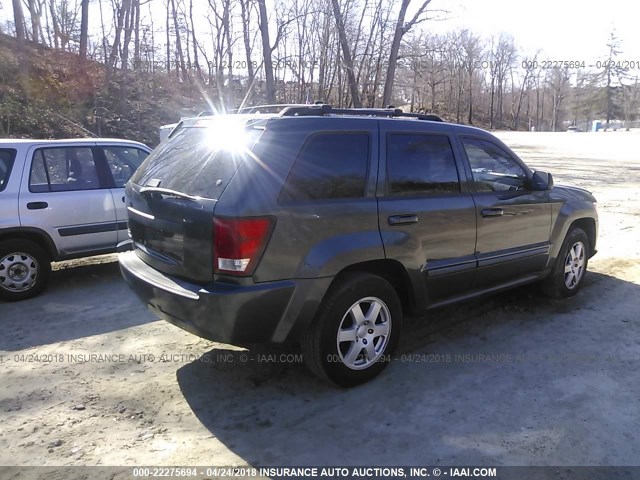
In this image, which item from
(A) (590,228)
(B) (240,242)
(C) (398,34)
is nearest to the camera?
(B) (240,242)

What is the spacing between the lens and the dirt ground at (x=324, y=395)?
289 centimetres

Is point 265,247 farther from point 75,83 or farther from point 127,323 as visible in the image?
point 75,83

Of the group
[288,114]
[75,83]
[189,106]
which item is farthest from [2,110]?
[288,114]

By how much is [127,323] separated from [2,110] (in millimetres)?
17742

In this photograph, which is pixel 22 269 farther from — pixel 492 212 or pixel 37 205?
pixel 492 212

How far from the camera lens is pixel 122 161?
6426 mm

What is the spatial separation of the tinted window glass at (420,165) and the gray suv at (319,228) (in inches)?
0.4

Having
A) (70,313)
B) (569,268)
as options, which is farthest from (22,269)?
(569,268)

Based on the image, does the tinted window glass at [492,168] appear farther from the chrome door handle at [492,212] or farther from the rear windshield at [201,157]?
the rear windshield at [201,157]

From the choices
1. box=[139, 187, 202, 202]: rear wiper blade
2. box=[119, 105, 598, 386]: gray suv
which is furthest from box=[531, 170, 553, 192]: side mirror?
box=[139, 187, 202, 202]: rear wiper blade

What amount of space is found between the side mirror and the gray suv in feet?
1.36

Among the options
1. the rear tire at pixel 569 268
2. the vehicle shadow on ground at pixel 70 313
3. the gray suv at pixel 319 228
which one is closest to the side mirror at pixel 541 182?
the gray suv at pixel 319 228

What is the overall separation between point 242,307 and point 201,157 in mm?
1134

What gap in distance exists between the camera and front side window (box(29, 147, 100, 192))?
568cm
